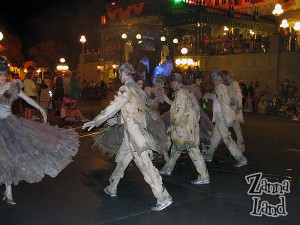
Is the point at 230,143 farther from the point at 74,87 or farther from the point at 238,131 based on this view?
the point at 74,87

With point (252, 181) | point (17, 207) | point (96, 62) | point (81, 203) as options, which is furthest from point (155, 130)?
point (96, 62)

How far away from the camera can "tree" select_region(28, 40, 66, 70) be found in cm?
5448

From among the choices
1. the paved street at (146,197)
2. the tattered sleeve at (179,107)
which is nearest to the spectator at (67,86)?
the paved street at (146,197)

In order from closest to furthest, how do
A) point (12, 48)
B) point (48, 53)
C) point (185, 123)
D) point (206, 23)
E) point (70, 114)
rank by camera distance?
point (185, 123) → point (70, 114) → point (206, 23) → point (12, 48) → point (48, 53)

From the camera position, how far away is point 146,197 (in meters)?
5.73

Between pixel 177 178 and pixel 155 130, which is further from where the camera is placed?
pixel 155 130

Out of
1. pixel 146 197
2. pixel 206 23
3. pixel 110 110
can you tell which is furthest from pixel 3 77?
pixel 206 23

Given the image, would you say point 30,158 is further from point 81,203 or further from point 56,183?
point 56,183

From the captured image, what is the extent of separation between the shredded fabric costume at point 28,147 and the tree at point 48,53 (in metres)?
50.9

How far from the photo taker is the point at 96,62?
1505 inches

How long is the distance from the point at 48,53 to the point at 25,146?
170ft

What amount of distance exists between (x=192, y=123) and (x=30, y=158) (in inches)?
100

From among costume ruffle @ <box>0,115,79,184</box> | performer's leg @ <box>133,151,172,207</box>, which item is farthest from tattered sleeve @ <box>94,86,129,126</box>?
costume ruffle @ <box>0,115,79,184</box>

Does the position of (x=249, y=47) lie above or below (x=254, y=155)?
above
